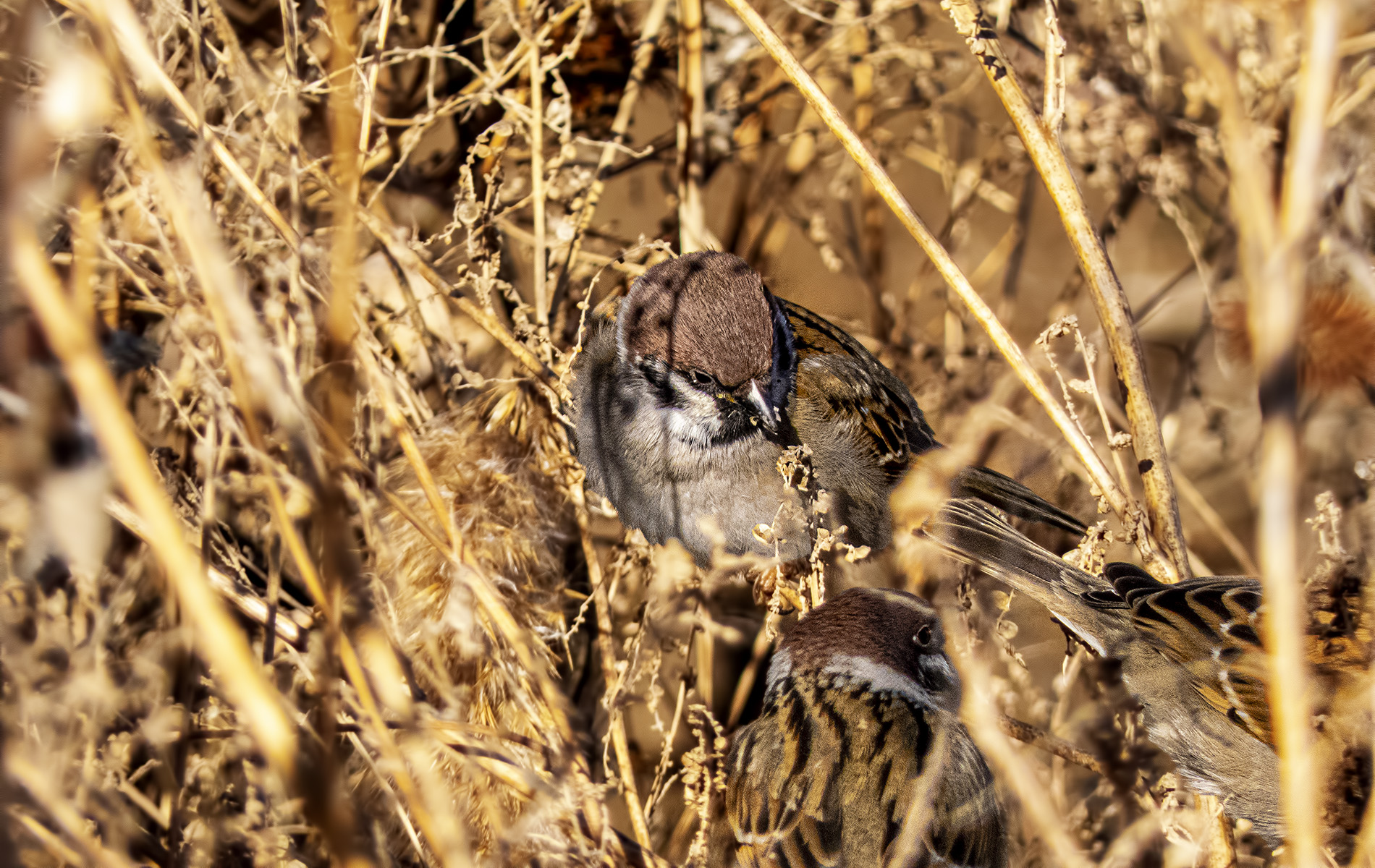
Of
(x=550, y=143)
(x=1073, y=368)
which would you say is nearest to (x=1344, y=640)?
(x=1073, y=368)

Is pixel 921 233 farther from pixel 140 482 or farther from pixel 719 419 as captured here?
pixel 140 482

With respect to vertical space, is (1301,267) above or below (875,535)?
above

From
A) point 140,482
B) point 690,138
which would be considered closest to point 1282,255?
point 140,482

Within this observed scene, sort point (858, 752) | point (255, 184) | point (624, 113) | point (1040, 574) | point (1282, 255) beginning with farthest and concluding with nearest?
1. point (624, 113)
2. point (1040, 574)
3. point (858, 752)
4. point (255, 184)
5. point (1282, 255)

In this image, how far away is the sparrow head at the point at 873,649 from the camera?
2363mm

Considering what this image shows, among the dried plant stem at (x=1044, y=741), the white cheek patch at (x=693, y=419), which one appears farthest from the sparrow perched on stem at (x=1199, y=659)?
the white cheek patch at (x=693, y=419)

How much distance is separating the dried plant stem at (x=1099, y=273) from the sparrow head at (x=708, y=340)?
0.76 metres

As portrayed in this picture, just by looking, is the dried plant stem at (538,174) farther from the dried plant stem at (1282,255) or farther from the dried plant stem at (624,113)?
the dried plant stem at (1282,255)

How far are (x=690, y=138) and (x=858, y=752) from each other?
6.29 feet

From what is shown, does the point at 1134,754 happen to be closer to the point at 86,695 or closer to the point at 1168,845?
the point at 1168,845

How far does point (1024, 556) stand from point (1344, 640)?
71 cm

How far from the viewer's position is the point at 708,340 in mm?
2523

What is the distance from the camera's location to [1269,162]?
313 cm

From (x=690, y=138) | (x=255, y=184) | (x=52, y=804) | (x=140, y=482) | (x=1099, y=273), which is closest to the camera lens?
(x=140, y=482)
